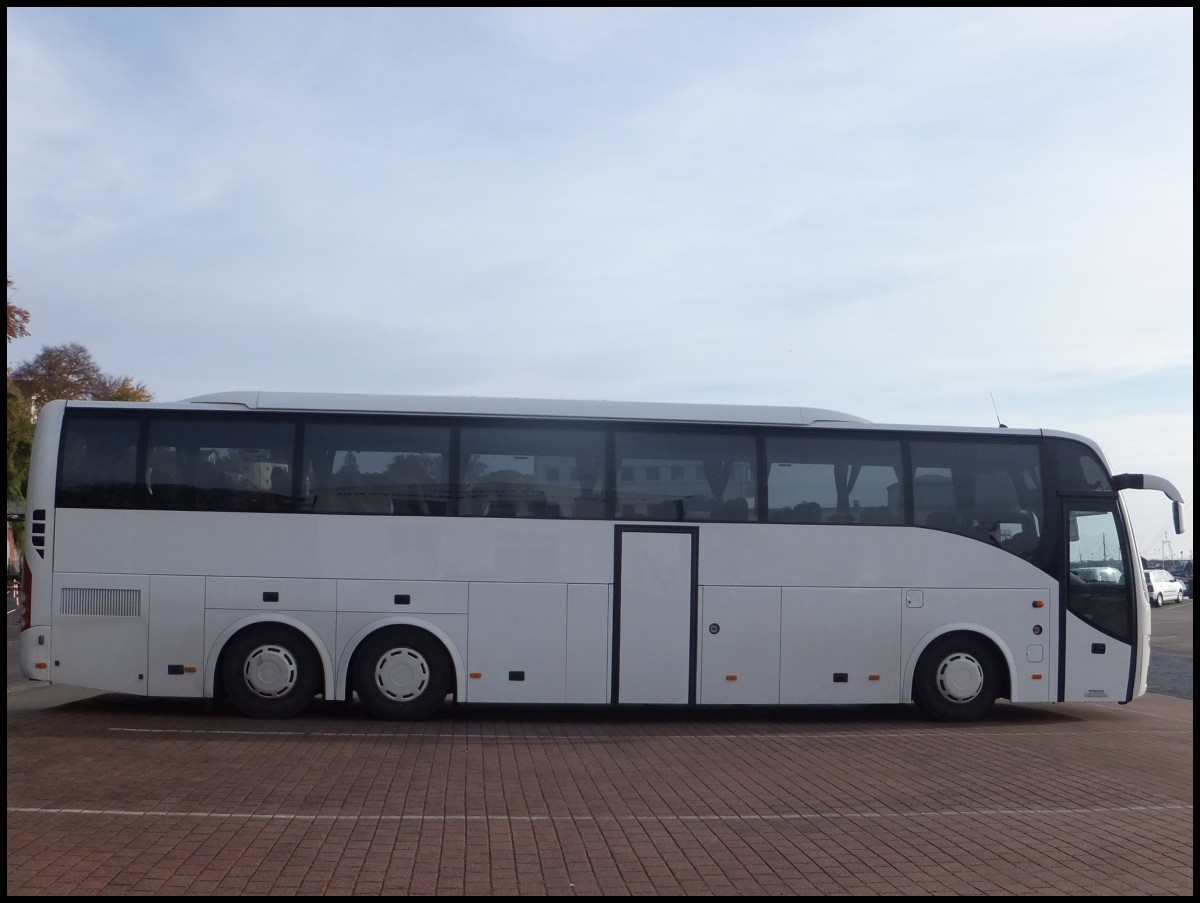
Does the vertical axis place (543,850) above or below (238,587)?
below

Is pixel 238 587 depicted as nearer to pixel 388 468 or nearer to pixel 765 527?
pixel 388 468

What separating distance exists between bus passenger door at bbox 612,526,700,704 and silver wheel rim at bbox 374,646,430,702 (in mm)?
2130

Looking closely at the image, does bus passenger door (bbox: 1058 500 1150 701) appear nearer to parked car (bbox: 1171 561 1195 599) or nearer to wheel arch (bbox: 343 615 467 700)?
wheel arch (bbox: 343 615 467 700)

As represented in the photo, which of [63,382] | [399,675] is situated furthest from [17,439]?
[399,675]

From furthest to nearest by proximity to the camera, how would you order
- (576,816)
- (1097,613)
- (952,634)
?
1. (1097,613)
2. (952,634)
3. (576,816)


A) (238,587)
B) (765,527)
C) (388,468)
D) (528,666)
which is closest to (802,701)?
(765,527)

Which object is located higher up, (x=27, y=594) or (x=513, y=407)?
(x=513, y=407)

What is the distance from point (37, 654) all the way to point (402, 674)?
3.93 metres

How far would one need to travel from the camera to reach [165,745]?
35.6ft

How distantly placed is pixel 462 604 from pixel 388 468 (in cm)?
171

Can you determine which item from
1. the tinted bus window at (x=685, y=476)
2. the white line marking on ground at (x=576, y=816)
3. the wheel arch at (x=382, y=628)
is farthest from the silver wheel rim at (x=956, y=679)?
the wheel arch at (x=382, y=628)

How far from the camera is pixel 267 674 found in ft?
42.2

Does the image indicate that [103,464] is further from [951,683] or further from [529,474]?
[951,683]

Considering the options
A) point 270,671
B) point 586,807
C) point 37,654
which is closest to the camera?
point 586,807
